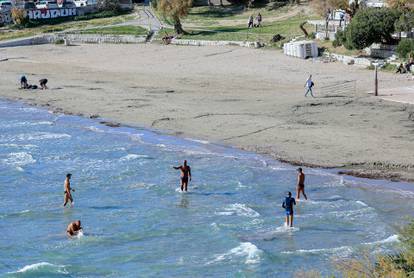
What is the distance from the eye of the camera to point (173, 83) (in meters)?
51.9

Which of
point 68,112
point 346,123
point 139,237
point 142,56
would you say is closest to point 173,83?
point 68,112

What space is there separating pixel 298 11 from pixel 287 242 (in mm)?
51586

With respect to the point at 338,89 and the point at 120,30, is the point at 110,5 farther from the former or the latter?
the point at 338,89

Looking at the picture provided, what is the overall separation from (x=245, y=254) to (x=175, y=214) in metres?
4.85

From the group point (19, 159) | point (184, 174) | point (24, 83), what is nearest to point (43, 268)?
point (184, 174)

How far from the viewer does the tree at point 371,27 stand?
1981 inches

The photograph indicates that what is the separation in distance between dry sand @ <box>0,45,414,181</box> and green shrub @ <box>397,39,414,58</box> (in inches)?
85.3

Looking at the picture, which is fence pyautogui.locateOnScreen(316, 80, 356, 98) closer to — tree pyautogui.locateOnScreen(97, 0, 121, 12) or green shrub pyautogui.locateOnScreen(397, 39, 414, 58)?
green shrub pyautogui.locateOnScreen(397, 39, 414, 58)

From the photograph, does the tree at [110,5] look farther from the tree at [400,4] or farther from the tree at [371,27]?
the tree at [371,27]

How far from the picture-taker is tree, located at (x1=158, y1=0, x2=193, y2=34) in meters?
69.2

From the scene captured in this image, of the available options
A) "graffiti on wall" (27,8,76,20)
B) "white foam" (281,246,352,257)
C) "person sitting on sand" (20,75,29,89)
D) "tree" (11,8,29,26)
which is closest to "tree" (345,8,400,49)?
"person sitting on sand" (20,75,29,89)

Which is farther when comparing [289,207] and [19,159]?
[19,159]

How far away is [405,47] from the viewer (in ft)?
158

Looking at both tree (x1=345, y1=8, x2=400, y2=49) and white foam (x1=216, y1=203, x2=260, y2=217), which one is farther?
tree (x1=345, y1=8, x2=400, y2=49)
